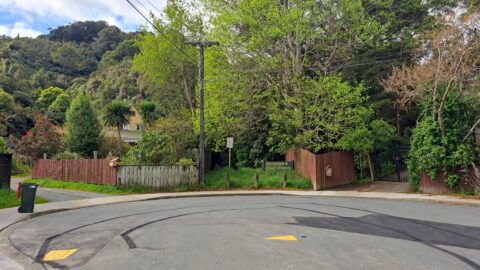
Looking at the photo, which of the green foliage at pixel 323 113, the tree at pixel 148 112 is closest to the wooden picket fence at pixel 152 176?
the green foliage at pixel 323 113

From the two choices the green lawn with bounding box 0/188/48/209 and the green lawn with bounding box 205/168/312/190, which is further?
the green lawn with bounding box 205/168/312/190

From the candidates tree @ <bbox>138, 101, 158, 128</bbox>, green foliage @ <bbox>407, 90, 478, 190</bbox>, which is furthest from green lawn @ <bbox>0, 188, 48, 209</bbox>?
tree @ <bbox>138, 101, 158, 128</bbox>

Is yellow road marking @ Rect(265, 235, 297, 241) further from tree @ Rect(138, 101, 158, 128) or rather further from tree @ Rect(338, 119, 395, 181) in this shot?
tree @ Rect(138, 101, 158, 128)

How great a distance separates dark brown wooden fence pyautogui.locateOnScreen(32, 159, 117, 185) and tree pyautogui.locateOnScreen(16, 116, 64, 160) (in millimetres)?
3204

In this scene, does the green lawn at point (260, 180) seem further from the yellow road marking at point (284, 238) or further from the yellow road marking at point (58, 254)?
the yellow road marking at point (58, 254)

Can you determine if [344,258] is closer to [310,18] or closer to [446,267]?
[446,267]

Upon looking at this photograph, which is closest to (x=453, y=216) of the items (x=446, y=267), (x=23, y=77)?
(x=446, y=267)

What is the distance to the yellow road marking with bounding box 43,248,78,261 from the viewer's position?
790 cm

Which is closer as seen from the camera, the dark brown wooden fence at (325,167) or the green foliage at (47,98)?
the dark brown wooden fence at (325,167)

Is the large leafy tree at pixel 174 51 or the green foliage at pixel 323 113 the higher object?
the large leafy tree at pixel 174 51

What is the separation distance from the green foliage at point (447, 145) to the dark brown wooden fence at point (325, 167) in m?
4.87

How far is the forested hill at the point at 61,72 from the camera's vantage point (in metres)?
62.0

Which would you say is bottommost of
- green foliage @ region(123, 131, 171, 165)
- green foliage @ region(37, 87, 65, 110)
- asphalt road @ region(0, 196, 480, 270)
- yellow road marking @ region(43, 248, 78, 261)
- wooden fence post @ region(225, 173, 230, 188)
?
yellow road marking @ region(43, 248, 78, 261)

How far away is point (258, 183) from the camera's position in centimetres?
2453
